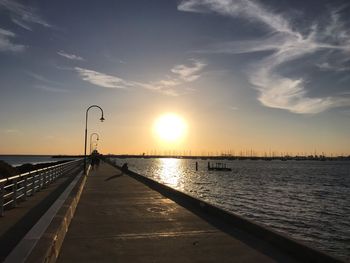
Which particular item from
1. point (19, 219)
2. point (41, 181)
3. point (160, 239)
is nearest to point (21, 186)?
point (41, 181)

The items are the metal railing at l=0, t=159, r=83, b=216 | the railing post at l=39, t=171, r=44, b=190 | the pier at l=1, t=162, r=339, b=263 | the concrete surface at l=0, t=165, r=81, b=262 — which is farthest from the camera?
the railing post at l=39, t=171, r=44, b=190

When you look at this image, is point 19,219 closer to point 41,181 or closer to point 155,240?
point 155,240

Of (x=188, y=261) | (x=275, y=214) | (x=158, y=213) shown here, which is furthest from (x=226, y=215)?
(x=275, y=214)

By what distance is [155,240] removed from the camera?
9398 millimetres

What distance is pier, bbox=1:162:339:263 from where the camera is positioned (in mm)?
7684

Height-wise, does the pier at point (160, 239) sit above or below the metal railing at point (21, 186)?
below

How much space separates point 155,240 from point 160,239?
0.17 meters

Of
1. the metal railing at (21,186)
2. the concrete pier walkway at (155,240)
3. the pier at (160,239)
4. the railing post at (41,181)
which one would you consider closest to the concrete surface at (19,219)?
the metal railing at (21,186)

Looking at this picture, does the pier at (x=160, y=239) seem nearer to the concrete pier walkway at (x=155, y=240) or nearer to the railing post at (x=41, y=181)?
the concrete pier walkway at (x=155, y=240)

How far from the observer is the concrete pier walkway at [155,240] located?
7.83 m

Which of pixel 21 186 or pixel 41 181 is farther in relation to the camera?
pixel 41 181

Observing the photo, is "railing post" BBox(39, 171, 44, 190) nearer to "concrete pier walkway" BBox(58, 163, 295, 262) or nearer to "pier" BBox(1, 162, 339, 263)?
"pier" BBox(1, 162, 339, 263)

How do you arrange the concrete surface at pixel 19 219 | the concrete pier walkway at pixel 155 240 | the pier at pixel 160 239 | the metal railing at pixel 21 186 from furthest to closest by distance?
the metal railing at pixel 21 186 < the concrete surface at pixel 19 219 < the concrete pier walkway at pixel 155 240 < the pier at pixel 160 239

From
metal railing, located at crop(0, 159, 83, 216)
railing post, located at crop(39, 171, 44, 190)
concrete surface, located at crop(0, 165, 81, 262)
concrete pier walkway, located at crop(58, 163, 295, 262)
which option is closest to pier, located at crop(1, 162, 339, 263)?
concrete pier walkway, located at crop(58, 163, 295, 262)
